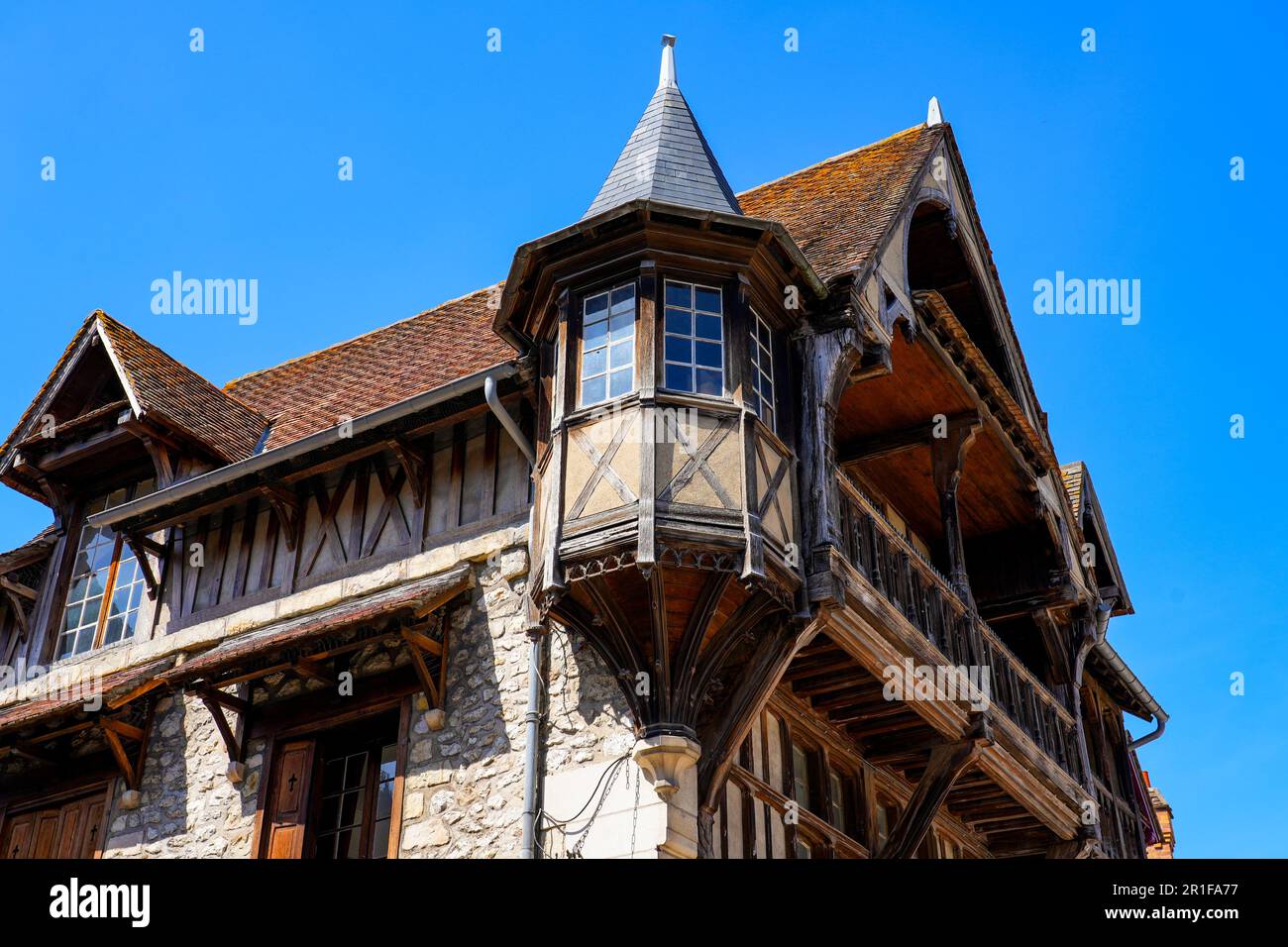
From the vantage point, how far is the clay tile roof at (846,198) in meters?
12.4

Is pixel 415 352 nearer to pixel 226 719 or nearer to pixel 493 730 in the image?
pixel 226 719

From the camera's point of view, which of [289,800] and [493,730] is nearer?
[493,730]

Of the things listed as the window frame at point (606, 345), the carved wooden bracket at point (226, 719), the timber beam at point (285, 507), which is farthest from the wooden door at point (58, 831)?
the window frame at point (606, 345)

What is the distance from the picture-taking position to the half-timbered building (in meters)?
10.3

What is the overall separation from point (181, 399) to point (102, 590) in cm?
198

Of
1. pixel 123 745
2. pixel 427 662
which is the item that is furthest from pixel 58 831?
pixel 427 662

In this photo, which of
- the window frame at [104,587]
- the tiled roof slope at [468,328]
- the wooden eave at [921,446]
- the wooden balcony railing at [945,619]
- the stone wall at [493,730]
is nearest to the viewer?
the stone wall at [493,730]

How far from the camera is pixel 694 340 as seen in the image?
11.0m

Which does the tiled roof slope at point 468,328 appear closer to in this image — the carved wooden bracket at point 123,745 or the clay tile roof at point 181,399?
the clay tile roof at point 181,399

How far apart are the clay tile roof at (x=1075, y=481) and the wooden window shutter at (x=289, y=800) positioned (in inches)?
383
